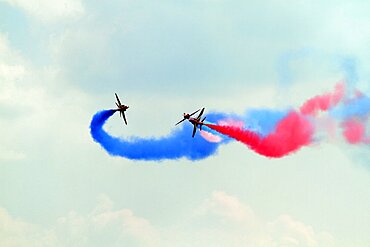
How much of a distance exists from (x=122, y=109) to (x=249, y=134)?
26.7m

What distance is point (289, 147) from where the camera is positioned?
101438 millimetres

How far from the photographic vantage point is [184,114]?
338 ft

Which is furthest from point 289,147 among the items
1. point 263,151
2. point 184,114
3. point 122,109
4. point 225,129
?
point 122,109

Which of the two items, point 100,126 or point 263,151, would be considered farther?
point 100,126

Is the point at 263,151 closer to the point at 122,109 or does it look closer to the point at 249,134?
the point at 249,134

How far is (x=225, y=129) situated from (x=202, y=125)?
4869 millimetres

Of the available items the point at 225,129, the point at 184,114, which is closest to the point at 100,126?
the point at 184,114

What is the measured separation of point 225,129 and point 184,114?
353 inches

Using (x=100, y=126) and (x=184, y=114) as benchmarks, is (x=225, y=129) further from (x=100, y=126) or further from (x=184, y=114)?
(x=100, y=126)

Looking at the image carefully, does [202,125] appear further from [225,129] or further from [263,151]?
[263,151]

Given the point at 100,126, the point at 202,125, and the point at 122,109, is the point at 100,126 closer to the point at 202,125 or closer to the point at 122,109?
the point at 122,109

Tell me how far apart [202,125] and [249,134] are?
970 cm

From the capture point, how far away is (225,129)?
10431 cm

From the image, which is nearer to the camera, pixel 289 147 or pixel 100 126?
pixel 289 147
